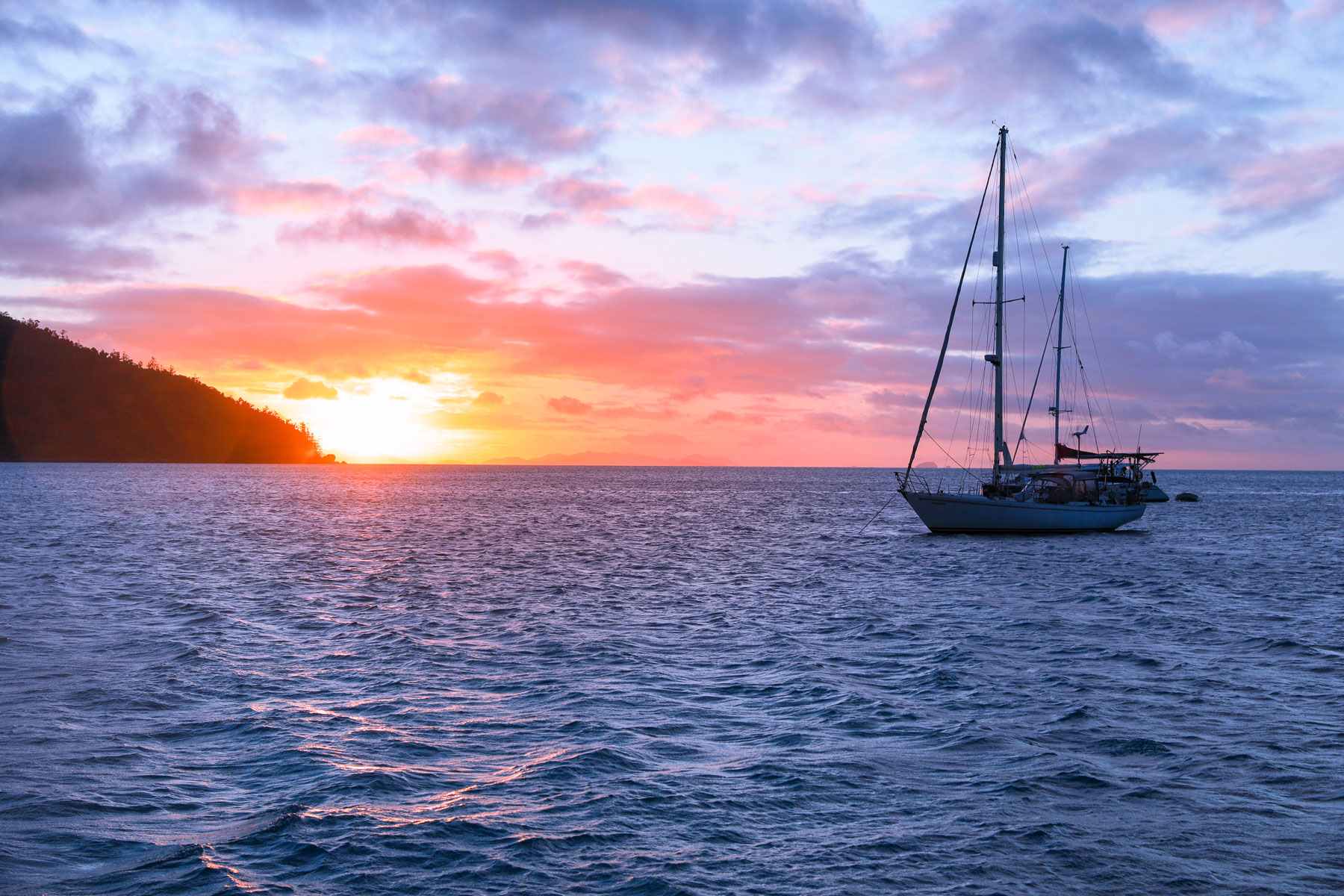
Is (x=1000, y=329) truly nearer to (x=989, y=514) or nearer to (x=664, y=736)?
(x=989, y=514)

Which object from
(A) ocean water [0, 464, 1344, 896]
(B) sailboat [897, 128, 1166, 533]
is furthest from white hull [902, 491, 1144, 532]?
(A) ocean water [0, 464, 1344, 896]

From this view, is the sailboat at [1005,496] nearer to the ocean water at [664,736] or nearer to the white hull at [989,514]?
the white hull at [989,514]

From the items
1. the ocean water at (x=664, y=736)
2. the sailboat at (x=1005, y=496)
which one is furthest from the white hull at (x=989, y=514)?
the ocean water at (x=664, y=736)

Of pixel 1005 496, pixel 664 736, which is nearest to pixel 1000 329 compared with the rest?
pixel 1005 496

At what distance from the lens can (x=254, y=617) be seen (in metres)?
24.1

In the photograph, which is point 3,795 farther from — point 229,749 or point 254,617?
point 254,617

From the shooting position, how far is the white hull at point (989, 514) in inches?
1944

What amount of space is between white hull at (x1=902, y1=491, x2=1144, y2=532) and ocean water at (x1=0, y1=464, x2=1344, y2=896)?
52.8 feet

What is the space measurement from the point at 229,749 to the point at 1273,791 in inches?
550

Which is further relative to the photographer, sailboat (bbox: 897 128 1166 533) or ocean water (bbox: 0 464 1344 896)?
sailboat (bbox: 897 128 1166 533)

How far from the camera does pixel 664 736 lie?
43.1ft

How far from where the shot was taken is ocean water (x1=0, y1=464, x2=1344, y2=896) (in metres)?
8.81

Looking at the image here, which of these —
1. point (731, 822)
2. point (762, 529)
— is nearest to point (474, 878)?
point (731, 822)

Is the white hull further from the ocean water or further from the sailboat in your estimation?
the ocean water
